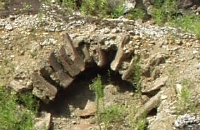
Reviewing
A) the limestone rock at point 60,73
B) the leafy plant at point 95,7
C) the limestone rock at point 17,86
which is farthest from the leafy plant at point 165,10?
the limestone rock at point 17,86

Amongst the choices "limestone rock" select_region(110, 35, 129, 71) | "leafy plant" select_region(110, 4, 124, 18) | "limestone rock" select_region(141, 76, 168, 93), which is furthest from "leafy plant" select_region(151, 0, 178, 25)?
"limestone rock" select_region(141, 76, 168, 93)

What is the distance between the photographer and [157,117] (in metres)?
5.79

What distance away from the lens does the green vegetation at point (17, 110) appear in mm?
5762

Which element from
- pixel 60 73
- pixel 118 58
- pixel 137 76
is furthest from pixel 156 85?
pixel 60 73

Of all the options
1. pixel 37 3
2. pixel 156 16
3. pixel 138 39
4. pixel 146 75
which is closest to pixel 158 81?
pixel 146 75

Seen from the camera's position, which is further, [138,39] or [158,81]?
[138,39]

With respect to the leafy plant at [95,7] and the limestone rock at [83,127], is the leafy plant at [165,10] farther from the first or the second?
the limestone rock at [83,127]

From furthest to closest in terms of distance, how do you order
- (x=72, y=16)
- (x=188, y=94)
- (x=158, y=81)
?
(x=72, y=16) → (x=158, y=81) → (x=188, y=94)

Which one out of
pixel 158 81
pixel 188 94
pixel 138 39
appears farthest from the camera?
pixel 138 39

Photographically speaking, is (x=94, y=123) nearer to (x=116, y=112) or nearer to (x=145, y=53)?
(x=116, y=112)

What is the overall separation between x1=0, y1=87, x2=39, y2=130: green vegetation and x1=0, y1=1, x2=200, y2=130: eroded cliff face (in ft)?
0.32

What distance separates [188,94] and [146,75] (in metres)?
0.66

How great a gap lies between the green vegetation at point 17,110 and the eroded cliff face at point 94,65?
0.10 metres

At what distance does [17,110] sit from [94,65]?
95cm
